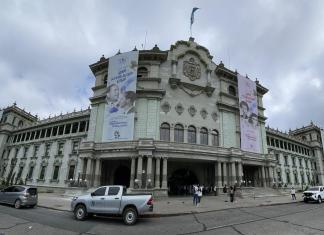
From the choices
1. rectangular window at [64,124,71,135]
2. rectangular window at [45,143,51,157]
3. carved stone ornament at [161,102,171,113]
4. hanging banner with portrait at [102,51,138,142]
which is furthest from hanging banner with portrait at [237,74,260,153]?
rectangular window at [45,143,51,157]

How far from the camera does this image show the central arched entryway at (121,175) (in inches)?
1426

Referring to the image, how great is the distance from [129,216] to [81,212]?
3023 millimetres

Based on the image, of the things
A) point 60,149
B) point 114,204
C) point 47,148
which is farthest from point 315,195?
point 47,148

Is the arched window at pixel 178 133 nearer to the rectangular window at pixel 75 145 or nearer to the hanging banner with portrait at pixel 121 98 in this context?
the hanging banner with portrait at pixel 121 98

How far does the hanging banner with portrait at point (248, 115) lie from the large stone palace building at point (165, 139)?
118cm

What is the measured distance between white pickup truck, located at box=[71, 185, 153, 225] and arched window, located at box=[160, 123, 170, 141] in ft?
65.9

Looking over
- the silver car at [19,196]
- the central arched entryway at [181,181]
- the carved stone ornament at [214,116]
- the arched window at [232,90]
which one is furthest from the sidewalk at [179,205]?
the arched window at [232,90]

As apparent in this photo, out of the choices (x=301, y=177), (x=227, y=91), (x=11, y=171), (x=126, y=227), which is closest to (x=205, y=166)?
(x=227, y=91)

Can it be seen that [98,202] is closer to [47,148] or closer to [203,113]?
[203,113]

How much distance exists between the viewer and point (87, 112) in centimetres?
4422

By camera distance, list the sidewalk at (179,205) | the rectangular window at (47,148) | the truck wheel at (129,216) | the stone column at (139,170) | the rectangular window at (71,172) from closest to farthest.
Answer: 1. the truck wheel at (129,216)
2. the sidewalk at (179,205)
3. the stone column at (139,170)
4. the rectangular window at (71,172)
5. the rectangular window at (47,148)

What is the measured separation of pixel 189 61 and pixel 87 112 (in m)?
20.8

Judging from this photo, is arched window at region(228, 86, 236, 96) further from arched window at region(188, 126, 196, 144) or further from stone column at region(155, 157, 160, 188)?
stone column at region(155, 157, 160, 188)

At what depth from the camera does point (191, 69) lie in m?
38.4
